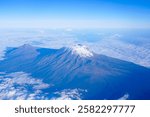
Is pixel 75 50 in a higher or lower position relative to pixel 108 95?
higher

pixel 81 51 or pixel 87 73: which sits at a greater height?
pixel 81 51

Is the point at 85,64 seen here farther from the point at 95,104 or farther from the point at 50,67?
the point at 95,104

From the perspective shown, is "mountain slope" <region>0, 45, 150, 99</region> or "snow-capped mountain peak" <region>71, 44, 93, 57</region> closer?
"mountain slope" <region>0, 45, 150, 99</region>

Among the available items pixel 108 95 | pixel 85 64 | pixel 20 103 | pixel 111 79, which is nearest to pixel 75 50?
pixel 85 64

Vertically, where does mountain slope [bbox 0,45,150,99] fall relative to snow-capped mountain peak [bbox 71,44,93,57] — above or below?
below

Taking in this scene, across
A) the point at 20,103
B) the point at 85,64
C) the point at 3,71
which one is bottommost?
the point at 3,71

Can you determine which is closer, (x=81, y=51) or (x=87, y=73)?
(x=87, y=73)

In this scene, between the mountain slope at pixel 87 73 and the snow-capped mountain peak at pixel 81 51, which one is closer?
the mountain slope at pixel 87 73

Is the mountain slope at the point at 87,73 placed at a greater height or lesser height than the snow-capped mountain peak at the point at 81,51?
lesser
